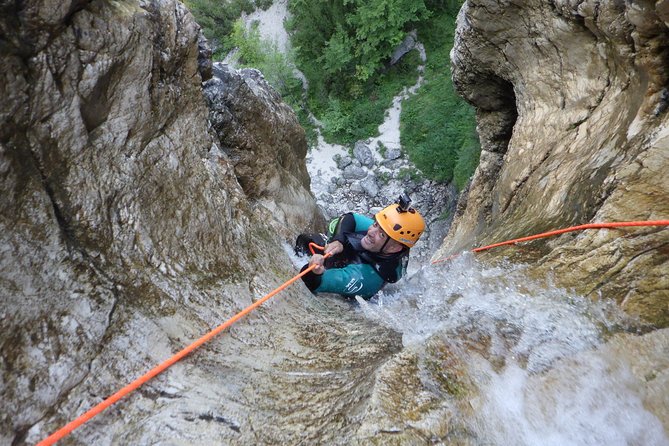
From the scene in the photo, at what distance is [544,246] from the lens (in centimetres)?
389

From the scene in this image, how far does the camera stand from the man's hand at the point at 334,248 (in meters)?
5.47

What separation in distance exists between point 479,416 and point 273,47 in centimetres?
2041

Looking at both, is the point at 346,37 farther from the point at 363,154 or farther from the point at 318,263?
the point at 318,263

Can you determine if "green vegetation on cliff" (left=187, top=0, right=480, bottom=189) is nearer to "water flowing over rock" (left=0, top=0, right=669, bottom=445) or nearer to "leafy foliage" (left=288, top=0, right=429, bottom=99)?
"leafy foliage" (left=288, top=0, right=429, bottom=99)

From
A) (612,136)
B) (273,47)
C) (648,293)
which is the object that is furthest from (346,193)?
(648,293)

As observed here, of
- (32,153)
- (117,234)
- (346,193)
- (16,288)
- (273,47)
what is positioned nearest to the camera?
(16,288)

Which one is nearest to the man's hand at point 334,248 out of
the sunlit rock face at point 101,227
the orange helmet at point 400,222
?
the orange helmet at point 400,222

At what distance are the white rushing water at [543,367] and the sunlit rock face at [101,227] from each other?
5.52ft

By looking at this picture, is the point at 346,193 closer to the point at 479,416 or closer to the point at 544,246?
the point at 544,246

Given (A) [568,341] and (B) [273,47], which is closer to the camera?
(A) [568,341]

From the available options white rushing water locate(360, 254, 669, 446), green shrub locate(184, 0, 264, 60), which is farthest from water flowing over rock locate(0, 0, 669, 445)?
green shrub locate(184, 0, 264, 60)

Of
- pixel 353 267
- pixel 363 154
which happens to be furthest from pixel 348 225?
pixel 363 154

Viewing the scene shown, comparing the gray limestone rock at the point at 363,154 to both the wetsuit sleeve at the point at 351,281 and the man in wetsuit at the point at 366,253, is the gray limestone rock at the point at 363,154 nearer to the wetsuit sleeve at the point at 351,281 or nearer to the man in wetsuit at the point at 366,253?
the man in wetsuit at the point at 366,253

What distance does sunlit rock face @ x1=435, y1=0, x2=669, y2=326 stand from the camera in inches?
123
